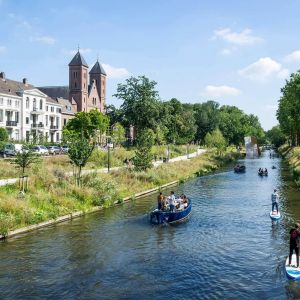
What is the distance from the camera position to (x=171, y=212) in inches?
1236

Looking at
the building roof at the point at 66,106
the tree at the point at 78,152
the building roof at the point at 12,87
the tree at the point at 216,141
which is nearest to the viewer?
the tree at the point at 78,152

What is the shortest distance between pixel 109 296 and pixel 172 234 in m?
11.5

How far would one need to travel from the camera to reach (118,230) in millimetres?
29156

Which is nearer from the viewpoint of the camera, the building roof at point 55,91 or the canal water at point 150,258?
the canal water at point 150,258

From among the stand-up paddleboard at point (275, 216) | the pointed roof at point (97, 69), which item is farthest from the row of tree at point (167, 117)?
the stand-up paddleboard at point (275, 216)

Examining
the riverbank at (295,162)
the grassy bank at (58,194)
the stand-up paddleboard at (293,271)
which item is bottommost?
the stand-up paddleboard at (293,271)

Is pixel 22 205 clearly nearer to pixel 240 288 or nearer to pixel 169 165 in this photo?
pixel 240 288

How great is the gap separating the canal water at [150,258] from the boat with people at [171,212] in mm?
792

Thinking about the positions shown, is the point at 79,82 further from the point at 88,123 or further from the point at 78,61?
the point at 88,123

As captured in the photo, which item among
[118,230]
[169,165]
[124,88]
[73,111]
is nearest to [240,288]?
[118,230]

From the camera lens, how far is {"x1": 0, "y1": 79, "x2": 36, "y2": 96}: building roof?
82.9 m

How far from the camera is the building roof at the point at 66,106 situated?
106 meters

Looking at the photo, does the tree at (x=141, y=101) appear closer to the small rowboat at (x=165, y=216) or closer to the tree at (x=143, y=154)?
the tree at (x=143, y=154)

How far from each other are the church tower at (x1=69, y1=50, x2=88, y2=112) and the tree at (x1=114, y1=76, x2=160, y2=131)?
23.0m
